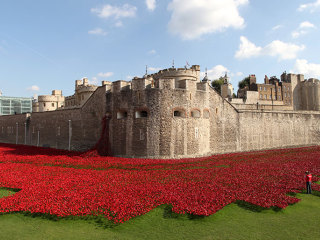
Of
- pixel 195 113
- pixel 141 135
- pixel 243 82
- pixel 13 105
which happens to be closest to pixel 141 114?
pixel 141 135

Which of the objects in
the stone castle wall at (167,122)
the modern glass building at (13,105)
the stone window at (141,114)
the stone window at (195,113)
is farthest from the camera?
the modern glass building at (13,105)

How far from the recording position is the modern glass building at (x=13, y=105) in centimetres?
10306

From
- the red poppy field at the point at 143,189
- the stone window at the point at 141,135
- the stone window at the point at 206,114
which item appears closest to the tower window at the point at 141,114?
the stone window at the point at 141,135

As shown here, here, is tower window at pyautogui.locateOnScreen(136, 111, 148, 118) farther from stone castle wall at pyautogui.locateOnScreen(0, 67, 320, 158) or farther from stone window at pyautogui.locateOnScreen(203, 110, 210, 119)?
stone window at pyautogui.locateOnScreen(203, 110, 210, 119)

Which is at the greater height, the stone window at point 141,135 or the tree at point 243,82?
the tree at point 243,82

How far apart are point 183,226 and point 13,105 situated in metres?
119

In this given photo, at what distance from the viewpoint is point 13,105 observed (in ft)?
347

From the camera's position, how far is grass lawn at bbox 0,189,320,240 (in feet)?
22.4

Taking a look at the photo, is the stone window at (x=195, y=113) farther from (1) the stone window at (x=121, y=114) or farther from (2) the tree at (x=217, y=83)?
(2) the tree at (x=217, y=83)

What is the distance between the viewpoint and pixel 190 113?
22531 millimetres

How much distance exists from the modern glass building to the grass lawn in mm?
112473

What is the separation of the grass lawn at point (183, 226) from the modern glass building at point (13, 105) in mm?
112473

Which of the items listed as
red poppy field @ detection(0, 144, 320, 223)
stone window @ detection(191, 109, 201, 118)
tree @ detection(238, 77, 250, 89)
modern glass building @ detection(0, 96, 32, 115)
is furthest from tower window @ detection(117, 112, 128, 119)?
modern glass building @ detection(0, 96, 32, 115)

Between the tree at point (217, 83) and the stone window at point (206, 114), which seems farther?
the tree at point (217, 83)
